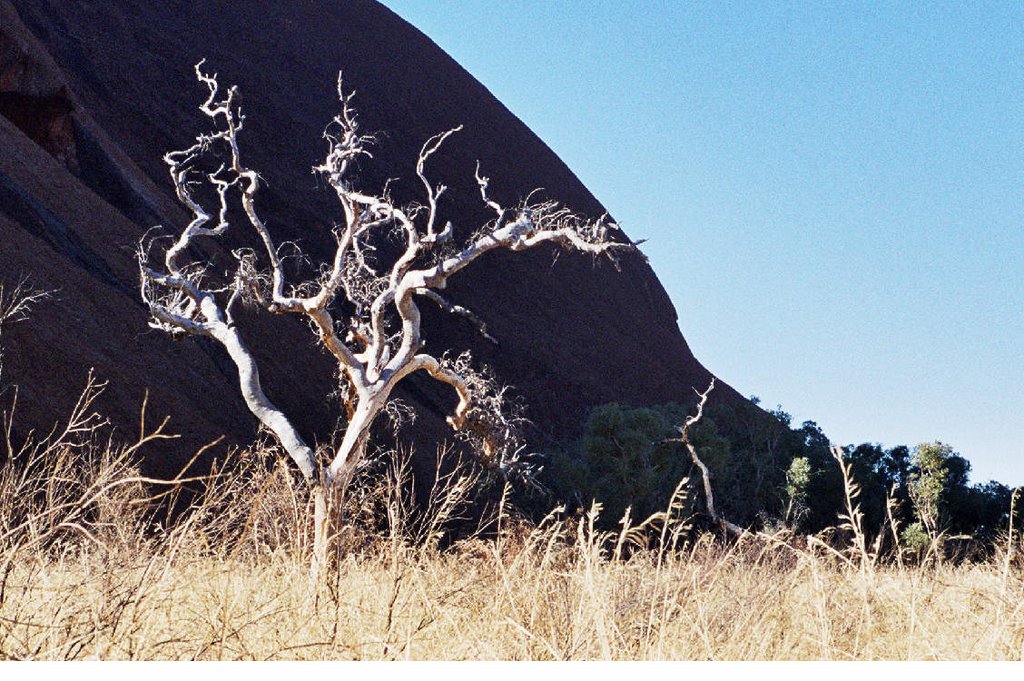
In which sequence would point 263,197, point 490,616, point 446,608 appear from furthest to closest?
point 263,197 → point 490,616 → point 446,608

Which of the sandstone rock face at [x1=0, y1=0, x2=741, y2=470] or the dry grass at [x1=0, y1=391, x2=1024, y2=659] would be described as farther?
the sandstone rock face at [x1=0, y1=0, x2=741, y2=470]

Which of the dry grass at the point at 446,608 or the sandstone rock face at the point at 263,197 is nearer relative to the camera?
the dry grass at the point at 446,608

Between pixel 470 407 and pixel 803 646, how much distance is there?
429 inches

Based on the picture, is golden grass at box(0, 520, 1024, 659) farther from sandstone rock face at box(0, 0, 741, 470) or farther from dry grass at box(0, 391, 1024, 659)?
sandstone rock face at box(0, 0, 741, 470)

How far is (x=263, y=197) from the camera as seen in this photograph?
1591 inches

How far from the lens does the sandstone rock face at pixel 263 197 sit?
20.0 m

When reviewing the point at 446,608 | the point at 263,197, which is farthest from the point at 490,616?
the point at 263,197

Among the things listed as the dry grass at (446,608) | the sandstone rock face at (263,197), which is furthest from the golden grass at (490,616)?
the sandstone rock face at (263,197)

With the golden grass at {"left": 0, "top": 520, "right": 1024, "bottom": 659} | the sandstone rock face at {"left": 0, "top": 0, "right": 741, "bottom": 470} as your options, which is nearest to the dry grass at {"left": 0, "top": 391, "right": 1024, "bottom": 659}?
the golden grass at {"left": 0, "top": 520, "right": 1024, "bottom": 659}

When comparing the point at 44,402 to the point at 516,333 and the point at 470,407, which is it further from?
the point at 516,333

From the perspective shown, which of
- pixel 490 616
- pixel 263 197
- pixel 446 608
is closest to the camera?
pixel 446 608

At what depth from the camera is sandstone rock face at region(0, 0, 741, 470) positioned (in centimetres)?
2005

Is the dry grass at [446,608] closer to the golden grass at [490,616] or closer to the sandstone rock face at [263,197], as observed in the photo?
the golden grass at [490,616]

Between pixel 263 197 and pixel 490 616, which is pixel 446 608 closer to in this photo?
pixel 490 616
